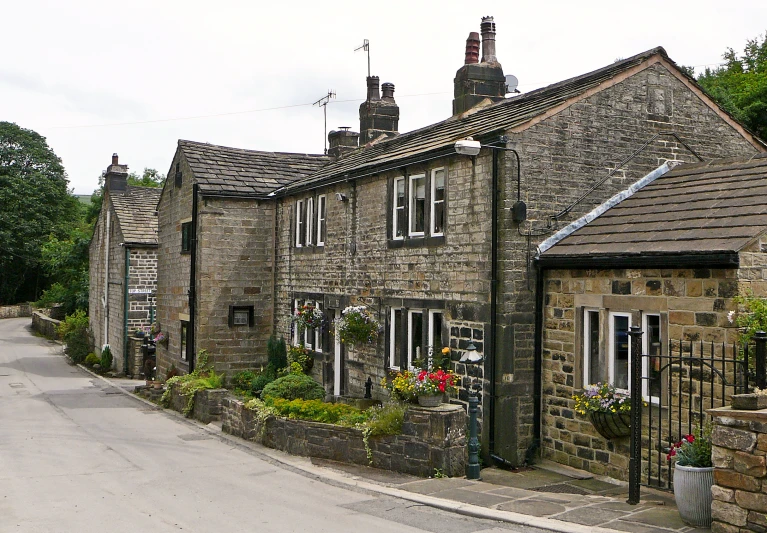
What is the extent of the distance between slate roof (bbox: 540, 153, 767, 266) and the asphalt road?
183 inches

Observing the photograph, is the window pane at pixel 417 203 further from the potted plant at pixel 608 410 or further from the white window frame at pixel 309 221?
the white window frame at pixel 309 221

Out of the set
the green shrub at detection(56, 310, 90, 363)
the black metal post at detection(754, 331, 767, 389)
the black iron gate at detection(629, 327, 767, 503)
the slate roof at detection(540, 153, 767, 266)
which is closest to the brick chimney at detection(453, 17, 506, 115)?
the slate roof at detection(540, 153, 767, 266)

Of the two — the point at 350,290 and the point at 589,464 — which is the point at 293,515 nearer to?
the point at 589,464

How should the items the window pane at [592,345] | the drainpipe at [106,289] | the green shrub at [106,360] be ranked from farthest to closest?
the drainpipe at [106,289] < the green shrub at [106,360] < the window pane at [592,345]

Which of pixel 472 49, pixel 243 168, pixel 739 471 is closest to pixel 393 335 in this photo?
pixel 472 49

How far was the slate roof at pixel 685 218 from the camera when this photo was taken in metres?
10.5

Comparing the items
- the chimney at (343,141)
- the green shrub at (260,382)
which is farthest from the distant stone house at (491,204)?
the chimney at (343,141)

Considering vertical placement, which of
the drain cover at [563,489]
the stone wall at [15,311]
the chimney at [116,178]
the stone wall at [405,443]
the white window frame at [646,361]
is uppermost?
the chimney at [116,178]

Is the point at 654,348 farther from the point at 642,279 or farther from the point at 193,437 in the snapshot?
the point at 193,437

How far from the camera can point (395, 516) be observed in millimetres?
9867

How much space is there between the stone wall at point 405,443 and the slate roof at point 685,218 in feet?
11.0

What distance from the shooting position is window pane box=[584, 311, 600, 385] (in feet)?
40.3

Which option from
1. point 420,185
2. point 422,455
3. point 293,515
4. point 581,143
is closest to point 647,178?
point 581,143

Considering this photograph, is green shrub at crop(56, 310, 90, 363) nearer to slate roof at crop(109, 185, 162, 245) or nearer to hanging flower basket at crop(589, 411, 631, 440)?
slate roof at crop(109, 185, 162, 245)
